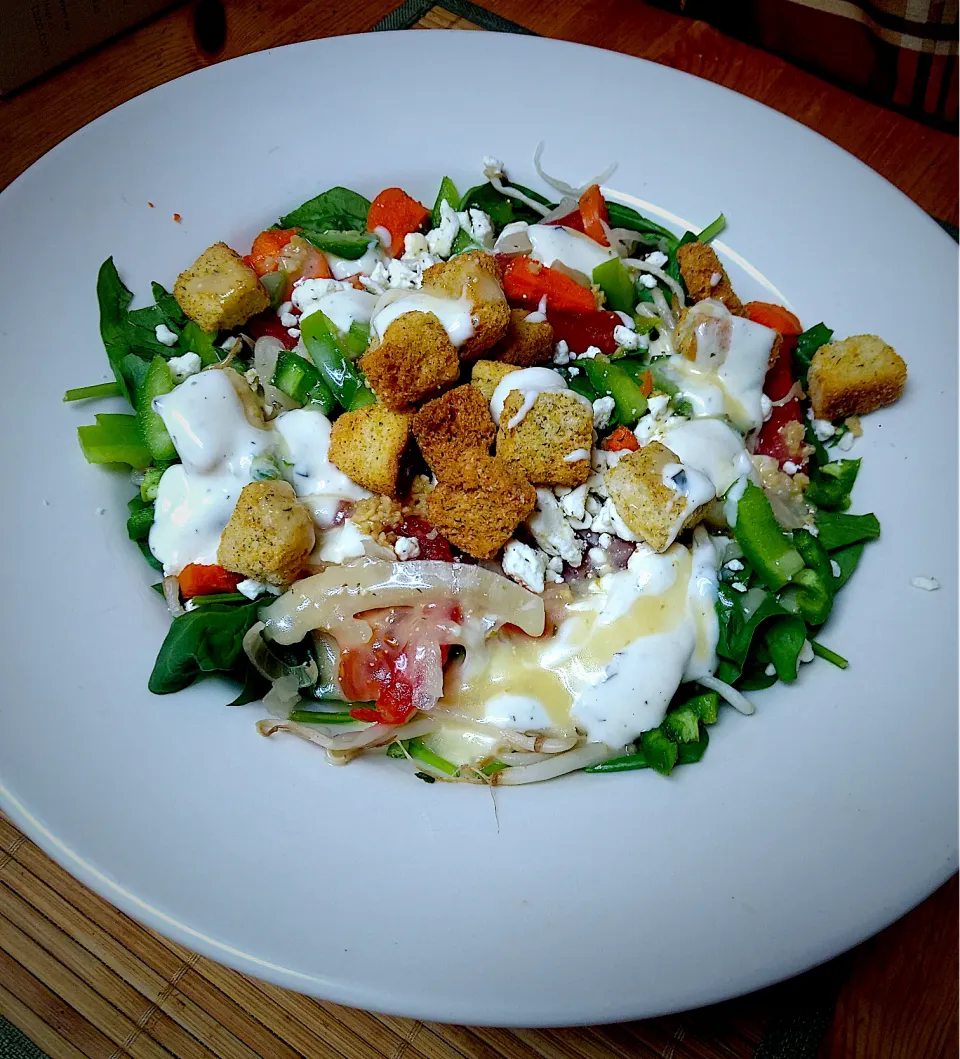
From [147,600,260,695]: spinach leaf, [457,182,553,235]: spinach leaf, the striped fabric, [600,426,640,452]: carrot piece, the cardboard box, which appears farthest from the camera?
the striped fabric

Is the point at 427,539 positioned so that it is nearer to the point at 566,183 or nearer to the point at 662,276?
the point at 662,276

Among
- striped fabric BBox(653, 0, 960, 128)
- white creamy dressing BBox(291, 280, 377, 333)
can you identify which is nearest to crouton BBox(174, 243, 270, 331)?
white creamy dressing BBox(291, 280, 377, 333)

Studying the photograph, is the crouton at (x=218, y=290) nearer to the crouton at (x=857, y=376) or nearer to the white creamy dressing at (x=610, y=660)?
the white creamy dressing at (x=610, y=660)

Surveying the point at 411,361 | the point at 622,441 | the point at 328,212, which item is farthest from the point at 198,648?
the point at 328,212

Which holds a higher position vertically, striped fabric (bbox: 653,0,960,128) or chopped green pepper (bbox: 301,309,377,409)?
striped fabric (bbox: 653,0,960,128)

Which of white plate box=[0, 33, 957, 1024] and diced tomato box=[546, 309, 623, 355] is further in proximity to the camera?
diced tomato box=[546, 309, 623, 355]

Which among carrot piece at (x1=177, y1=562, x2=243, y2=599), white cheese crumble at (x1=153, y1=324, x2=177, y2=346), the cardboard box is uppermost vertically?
the cardboard box

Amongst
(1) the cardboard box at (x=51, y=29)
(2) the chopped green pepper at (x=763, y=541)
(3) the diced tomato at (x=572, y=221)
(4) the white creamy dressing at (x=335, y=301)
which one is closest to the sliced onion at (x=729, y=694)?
(2) the chopped green pepper at (x=763, y=541)

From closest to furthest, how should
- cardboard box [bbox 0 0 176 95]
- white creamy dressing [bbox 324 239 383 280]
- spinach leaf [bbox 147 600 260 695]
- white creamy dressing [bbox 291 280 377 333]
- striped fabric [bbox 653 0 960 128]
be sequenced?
1. spinach leaf [bbox 147 600 260 695]
2. white creamy dressing [bbox 291 280 377 333]
3. white creamy dressing [bbox 324 239 383 280]
4. cardboard box [bbox 0 0 176 95]
5. striped fabric [bbox 653 0 960 128]

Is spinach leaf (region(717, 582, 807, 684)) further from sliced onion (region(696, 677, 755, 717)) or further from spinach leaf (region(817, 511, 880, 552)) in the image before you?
spinach leaf (region(817, 511, 880, 552))
